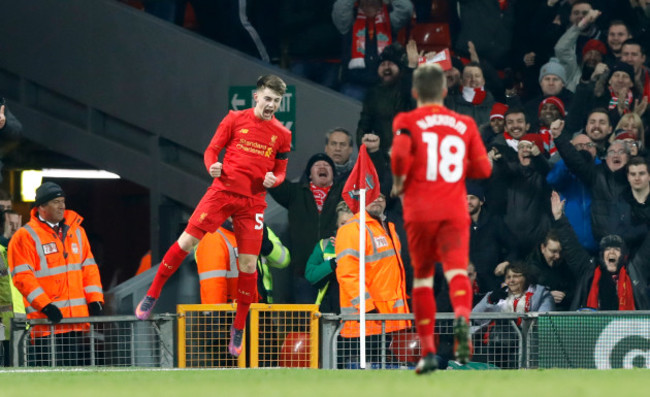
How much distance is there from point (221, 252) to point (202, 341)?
865 mm

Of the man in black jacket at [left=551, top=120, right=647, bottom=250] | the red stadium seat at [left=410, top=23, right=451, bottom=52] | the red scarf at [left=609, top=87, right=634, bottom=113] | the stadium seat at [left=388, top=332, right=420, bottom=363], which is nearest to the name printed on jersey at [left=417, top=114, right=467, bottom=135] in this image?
the stadium seat at [left=388, top=332, right=420, bottom=363]

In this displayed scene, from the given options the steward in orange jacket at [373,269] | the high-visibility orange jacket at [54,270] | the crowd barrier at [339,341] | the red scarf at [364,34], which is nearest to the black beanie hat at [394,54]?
the red scarf at [364,34]

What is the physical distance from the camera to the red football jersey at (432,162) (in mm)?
8945

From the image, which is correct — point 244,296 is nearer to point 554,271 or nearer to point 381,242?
point 381,242

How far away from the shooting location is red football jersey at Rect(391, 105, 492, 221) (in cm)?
895

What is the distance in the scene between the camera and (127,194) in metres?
21.6

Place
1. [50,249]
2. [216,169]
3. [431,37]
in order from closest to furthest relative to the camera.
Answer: [216,169] < [50,249] < [431,37]

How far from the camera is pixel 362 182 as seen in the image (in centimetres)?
1238

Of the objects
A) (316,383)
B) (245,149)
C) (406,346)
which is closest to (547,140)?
(406,346)

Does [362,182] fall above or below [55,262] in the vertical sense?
above

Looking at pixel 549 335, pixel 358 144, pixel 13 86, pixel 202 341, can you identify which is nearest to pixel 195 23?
pixel 13 86

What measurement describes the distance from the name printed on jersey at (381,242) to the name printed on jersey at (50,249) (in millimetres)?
2958

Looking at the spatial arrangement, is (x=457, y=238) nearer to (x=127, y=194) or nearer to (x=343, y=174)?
(x=343, y=174)

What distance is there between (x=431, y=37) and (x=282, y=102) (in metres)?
2.00
